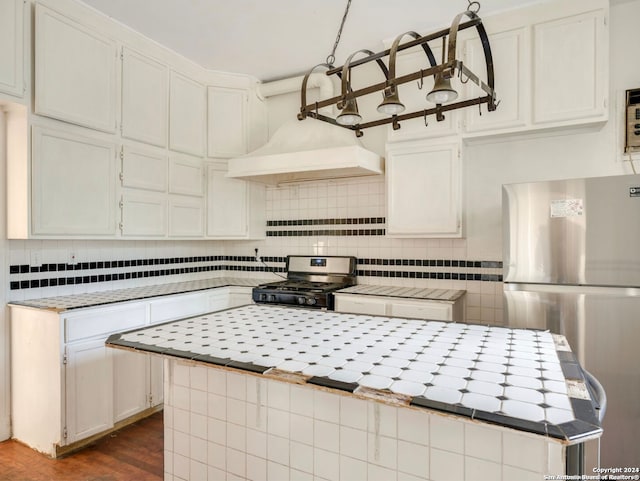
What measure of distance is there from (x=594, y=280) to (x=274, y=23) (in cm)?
266

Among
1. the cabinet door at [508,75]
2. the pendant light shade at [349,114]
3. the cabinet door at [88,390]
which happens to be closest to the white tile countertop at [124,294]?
the cabinet door at [88,390]

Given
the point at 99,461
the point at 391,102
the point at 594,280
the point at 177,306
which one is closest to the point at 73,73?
the point at 177,306

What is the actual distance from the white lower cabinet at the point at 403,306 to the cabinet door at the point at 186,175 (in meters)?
1.63

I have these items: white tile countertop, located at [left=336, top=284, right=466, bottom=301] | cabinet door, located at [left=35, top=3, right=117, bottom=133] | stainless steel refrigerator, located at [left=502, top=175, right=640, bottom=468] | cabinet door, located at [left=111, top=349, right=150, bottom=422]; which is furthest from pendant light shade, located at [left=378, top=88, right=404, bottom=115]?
cabinet door, located at [left=111, top=349, right=150, bottom=422]

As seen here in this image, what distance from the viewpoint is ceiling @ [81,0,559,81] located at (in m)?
2.66

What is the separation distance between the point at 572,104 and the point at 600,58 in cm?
29

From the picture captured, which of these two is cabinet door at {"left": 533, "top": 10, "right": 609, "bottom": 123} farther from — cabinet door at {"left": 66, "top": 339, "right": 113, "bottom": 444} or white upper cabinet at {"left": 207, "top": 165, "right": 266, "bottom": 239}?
cabinet door at {"left": 66, "top": 339, "right": 113, "bottom": 444}

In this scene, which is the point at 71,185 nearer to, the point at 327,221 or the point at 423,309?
the point at 327,221

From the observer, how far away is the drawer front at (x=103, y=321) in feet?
7.98

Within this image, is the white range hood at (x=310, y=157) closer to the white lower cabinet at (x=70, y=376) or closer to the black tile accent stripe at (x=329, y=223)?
the black tile accent stripe at (x=329, y=223)

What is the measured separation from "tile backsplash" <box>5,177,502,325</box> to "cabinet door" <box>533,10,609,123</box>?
1156mm

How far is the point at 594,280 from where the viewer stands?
2148 millimetres

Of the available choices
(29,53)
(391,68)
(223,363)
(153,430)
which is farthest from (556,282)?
(29,53)

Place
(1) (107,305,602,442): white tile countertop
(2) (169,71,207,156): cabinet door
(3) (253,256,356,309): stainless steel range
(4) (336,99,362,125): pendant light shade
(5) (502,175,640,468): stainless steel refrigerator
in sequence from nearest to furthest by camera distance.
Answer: (1) (107,305,602,442): white tile countertop < (4) (336,99,362,125): pendant light shade < (5) (502,175,640,468): stainless steel refrigerator < (3) (253,256,356,309): stainless steel range < (2) (169,71,207,156): cabinet door
